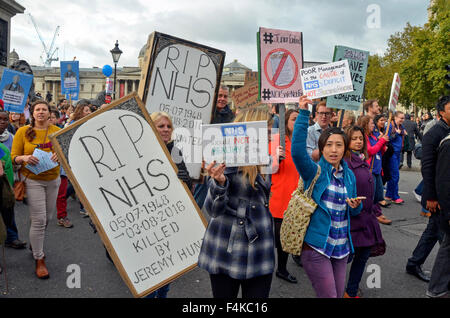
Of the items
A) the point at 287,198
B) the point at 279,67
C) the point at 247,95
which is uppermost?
the point at 247,95

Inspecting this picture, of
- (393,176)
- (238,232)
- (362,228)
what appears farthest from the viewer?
(393,176)

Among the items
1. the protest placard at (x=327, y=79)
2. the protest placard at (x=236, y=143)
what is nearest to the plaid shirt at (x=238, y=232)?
the protest placard at (x=236, y=143)

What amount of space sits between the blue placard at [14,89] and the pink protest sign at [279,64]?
522cm

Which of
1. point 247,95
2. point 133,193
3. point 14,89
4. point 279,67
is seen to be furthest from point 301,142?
point 14,89

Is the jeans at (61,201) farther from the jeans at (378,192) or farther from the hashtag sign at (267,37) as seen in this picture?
the jeans at (378,192)

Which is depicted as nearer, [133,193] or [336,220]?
[336,220]

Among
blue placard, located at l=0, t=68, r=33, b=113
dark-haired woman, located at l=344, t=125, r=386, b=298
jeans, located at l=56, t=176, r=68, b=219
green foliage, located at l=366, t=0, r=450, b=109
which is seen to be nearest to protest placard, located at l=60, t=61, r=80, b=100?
blue placard, located at l=0, t=68, r=33, b=113

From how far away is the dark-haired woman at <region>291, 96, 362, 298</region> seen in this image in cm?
256

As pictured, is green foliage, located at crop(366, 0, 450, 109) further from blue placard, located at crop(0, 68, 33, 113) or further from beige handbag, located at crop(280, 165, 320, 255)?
beige handbag, located at crop(280, 165, 320, 255)

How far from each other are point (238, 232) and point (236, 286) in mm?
362

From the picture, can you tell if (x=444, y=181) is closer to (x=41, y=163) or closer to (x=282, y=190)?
(x=282, y=190)

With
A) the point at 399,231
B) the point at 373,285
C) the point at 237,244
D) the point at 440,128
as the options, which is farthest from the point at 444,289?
the point at 399,231

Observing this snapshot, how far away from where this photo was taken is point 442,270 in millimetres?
3293

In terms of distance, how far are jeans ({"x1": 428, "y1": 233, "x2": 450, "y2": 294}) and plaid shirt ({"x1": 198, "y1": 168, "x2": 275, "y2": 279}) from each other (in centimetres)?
193
